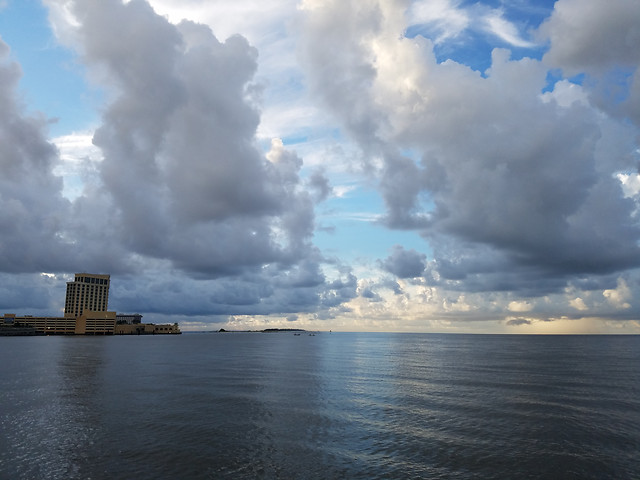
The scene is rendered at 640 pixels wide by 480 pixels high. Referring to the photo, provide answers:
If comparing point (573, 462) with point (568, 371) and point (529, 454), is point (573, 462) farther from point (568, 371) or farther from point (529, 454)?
point (568, 371)

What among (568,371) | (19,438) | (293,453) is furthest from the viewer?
(568,371)

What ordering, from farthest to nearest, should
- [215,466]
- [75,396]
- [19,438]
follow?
[75,396] < [19,438] < [215,466]

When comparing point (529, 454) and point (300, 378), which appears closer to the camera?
point (529, 454)

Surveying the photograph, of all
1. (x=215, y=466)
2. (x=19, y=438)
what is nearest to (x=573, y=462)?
(x=215, y=466)

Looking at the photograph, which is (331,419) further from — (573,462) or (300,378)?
(300,378)

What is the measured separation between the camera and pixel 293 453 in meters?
35.8

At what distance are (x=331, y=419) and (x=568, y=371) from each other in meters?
77.3

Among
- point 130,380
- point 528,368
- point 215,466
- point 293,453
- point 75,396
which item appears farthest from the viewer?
point 528,368

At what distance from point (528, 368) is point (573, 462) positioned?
77702 mm

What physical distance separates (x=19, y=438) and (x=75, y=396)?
22.7 metres

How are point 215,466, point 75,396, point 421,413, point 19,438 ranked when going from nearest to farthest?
point 215,466
point 19,438
point 421,413
point 75,396

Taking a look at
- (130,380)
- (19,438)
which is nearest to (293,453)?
(19,438)

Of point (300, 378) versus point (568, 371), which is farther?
point (568, 371)

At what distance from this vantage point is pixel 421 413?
51219 millimetres
